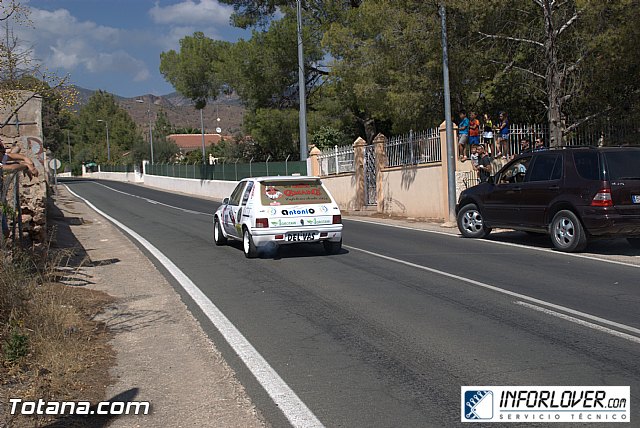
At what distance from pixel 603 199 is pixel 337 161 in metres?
19.1

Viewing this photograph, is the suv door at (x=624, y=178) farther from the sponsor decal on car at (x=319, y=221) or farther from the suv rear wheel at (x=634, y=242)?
the sponsor decal on car at (x=319, y=221)

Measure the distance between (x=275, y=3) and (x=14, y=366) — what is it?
109ft

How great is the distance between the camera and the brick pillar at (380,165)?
84.5ft

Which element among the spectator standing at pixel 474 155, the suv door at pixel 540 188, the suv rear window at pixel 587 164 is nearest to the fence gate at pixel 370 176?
the spectator standing at pixel 474 155

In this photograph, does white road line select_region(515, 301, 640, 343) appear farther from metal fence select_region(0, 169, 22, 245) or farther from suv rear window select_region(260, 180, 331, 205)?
metal fence select_region(0, 169, 22, 245)

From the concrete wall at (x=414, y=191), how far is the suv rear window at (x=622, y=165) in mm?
8440

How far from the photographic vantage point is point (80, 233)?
20.5 metres

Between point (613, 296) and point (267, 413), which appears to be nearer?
point (267, 413)

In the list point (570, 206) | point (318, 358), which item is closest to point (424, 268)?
point (570, 206)

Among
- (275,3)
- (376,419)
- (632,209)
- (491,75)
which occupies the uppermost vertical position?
(275,3)

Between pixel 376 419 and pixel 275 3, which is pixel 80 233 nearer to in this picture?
pixel 376 419

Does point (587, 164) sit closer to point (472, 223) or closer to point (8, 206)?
point (472, 223)

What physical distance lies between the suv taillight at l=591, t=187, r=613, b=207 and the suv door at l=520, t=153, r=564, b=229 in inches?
35.9

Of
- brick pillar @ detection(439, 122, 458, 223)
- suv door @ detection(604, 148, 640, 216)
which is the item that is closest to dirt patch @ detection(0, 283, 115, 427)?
suv door @ detection(604, 148, 640, 216)
